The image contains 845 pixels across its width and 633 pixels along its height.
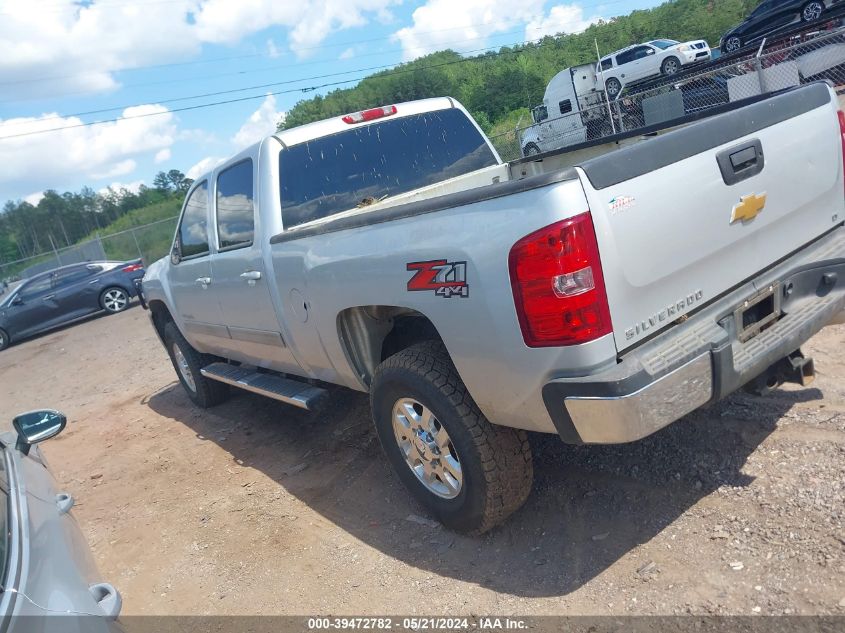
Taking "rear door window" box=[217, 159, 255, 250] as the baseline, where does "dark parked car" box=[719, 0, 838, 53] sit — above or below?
above

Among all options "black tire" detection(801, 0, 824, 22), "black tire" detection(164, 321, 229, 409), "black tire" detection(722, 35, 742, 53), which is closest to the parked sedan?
"black tire" detection(164, 321, 229, 409)

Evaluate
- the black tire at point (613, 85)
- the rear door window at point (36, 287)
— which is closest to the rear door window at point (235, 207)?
the rear door window at point (36, 287)

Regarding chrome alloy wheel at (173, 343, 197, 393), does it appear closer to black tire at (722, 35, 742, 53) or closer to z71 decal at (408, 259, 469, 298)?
z71 decal at (408, 259, 469, 298)

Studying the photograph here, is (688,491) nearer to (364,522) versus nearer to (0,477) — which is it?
(364,522)

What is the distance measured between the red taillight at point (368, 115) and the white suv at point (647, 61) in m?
24.6

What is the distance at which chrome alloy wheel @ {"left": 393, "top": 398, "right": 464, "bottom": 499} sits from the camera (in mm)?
3203

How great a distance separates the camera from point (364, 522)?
377 cm

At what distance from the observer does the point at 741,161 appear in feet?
9.16

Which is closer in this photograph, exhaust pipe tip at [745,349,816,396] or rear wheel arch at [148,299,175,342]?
exhaust pipe tip at [745,349,816,396]

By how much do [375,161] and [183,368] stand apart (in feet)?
11.4

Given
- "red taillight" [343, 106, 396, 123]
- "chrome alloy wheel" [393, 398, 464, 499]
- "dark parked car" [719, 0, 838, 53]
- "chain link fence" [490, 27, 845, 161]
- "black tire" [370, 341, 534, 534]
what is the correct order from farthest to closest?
"dark parked car" [719, 0, 838, 53] → "chain link fence" [490, 27, 845, 161] → "red taillight" [343, 106, 396, 123] → "chrome alloy wheel" [393, 398, 464, 499] → "black tire" [370, 341, 534, 534]

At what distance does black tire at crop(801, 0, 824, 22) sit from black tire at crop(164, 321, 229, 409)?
66.3 feet

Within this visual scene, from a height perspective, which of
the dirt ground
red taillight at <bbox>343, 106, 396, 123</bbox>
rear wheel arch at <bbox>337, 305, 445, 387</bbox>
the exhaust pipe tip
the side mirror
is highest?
red taillight at <bbox>343, 106, 396, 123</bbox>

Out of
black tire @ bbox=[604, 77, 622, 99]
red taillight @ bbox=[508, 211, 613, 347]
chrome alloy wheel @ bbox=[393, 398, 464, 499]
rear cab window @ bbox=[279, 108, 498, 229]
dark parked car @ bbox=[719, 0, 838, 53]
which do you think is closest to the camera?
red taillight @ bbox=[508, 211, 613, 347]
